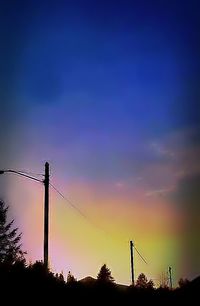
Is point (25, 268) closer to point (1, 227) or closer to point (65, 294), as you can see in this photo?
point (65, 294)

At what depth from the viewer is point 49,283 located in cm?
1775

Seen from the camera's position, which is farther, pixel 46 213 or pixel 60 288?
pixel 46 213

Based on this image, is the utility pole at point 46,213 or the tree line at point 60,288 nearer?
the tree line at point 60,288

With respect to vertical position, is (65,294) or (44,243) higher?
(44,243)

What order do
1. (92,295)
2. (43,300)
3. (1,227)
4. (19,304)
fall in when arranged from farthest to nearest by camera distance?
1. (1,227)
2. (92,295)
3. (43,300)
4. (19,304)

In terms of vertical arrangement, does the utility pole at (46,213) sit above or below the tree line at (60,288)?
above

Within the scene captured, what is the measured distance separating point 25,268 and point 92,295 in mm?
2838

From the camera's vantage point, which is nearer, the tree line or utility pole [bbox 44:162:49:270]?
the tree line

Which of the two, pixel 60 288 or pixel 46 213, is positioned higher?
pixel 46 213

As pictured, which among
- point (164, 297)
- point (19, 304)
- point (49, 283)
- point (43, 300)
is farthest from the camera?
point (164, 297)

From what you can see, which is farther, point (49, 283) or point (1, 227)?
point (1, 227)

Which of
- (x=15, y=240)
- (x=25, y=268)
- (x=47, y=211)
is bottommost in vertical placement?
(x=25, y=268)

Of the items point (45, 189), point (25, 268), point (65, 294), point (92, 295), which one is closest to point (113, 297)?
point (92, 295)

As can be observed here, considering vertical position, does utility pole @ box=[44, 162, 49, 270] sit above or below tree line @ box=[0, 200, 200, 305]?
above
